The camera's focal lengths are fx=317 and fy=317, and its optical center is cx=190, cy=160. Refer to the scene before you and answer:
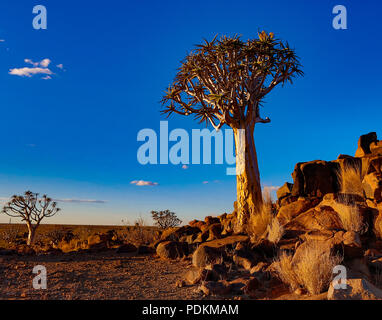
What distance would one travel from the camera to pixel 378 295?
4.68 m

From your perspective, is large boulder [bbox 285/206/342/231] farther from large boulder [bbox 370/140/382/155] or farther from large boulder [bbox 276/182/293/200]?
large boulder [bbox 370/140/382/155]

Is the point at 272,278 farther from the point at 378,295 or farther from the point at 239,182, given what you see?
the point at 239,182

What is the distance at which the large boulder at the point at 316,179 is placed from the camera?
13.0 meters

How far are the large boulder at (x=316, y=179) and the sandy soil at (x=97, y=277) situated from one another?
6853 millimetres

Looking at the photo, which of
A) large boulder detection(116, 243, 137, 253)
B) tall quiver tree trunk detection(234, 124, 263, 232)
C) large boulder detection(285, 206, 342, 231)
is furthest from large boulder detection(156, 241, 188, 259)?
large boulder detection(285, 206, 342, 231)

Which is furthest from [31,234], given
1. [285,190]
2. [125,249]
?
[285,190]

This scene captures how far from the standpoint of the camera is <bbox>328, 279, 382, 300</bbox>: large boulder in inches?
184

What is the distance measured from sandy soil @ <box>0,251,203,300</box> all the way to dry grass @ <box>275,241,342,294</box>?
1666 mm

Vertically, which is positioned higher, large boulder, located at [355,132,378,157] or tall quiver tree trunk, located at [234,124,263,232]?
large boulder, located at [355,132,378,157]

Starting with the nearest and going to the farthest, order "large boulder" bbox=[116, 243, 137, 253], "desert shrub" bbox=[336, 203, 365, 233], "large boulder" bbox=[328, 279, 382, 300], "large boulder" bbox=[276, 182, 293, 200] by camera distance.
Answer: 1. "large boulder" bbox=[328, 279, 382, 300]
2. "desert shrub" bbox=[336, 203, 365, 233]
3. "large boulder" bbox=[116, 243, 137, 253]
4. "large boulder" bbox=[276, 182, 293, 200]

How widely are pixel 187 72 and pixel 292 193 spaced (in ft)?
22.5

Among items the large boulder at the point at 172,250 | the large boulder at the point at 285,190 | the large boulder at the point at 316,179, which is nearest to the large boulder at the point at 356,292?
the large boulder at the point at 172,250
